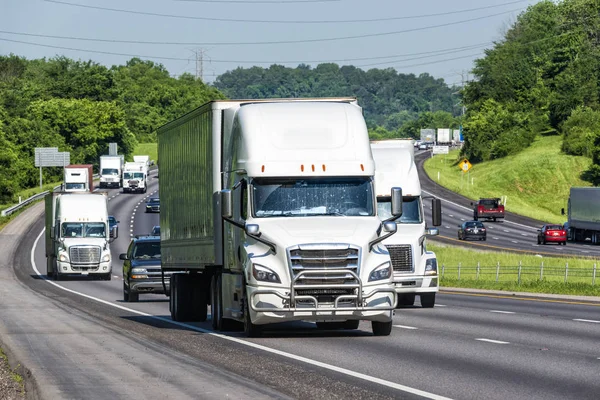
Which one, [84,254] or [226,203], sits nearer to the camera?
[226,203]

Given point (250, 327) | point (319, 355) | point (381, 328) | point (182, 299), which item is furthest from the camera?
point (182, 299)

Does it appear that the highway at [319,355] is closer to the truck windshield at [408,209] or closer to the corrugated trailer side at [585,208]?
the truck windshield at [408,209]

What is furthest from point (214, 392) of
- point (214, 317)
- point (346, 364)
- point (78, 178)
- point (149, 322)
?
point (78, 178)

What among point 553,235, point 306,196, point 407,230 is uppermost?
point 306,196

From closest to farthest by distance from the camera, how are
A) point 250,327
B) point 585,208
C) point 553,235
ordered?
point 250,327 → point 553,235 → point 585,208

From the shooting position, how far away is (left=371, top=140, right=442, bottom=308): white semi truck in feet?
97.0

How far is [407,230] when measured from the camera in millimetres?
29750

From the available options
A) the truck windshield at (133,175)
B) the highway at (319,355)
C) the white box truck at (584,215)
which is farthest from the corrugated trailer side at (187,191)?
the truck windshield at (133,175)

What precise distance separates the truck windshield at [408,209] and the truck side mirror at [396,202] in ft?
33.6

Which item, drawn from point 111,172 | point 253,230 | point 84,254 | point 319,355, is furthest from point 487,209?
point 319,355

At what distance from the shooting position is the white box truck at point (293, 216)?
62.4 ft

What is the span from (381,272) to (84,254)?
36.8m

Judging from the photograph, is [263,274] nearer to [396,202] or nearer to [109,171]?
[396,202]

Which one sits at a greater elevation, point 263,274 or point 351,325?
point 263,274
